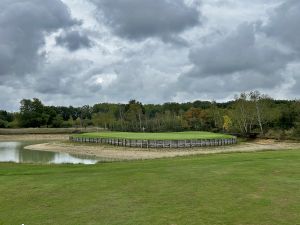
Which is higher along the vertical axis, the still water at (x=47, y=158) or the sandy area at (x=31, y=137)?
the sandy area at (x=31, y=137)

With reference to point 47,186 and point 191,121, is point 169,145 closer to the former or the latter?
point 47,186

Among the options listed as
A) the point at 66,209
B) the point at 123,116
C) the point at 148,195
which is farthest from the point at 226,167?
the point at 123,116

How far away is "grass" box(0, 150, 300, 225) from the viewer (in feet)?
34.0

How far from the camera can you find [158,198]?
1264cm

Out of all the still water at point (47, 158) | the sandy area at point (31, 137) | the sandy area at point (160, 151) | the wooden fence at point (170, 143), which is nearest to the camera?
the still water at point (47, 158)

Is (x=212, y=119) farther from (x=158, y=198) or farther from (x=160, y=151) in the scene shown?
(x=158, y=198)

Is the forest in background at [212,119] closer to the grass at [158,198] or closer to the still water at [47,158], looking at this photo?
the still water at [47,158]

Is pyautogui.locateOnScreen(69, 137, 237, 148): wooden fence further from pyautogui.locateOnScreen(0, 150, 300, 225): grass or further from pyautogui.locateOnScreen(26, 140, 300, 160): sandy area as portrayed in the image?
pyautogui.locateOnScreen(0, 150, 300, 225): grass

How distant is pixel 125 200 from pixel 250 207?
382 centimetres

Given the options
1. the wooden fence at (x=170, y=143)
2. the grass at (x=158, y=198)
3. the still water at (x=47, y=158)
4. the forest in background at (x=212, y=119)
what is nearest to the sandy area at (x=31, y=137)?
the forest in background at (x=212, y=119)

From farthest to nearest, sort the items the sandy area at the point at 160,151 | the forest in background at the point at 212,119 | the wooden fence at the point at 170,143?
the forest in background at the point at 212,119 < the wooden fence at the point at 170,143 < the sandy area at the point at 160,151

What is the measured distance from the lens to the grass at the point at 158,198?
34.0 feet

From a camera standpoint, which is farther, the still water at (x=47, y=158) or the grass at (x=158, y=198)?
the still water at (x=47, y=158)

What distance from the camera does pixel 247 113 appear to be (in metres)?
90.5
